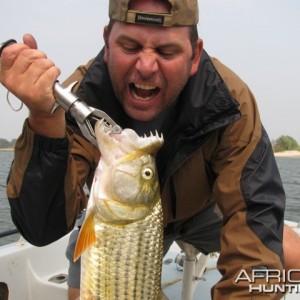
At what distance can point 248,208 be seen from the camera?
3.04 metres

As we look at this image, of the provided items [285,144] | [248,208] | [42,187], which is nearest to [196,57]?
[248,208]

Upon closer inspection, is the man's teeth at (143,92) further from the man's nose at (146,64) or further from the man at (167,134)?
the man's nose at (146,64)

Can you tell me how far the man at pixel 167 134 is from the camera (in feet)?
8.38

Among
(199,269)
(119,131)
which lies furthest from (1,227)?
(119,131)

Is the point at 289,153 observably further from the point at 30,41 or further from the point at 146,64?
the point at 30,41

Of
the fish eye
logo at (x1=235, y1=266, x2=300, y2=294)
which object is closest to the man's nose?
the fish eye

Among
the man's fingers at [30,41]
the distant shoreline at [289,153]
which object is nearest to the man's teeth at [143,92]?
the man's fingers at [30,41]

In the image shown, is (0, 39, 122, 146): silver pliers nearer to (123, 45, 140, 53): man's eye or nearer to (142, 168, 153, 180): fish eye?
(142, 168, 153, 180): fish eye

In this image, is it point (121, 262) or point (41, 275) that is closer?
point (121, 262)

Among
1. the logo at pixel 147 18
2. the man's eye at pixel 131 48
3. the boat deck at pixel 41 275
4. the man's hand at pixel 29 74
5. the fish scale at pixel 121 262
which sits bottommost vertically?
the boat deck at pixel 41 275

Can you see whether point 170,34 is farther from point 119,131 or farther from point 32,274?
point 32,274

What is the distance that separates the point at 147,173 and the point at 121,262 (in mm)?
481

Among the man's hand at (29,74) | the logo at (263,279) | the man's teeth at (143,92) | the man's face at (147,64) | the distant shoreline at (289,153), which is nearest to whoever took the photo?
the man's hand at (29,74)

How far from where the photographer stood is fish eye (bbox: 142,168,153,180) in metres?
2.45
